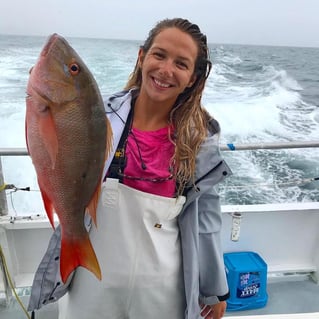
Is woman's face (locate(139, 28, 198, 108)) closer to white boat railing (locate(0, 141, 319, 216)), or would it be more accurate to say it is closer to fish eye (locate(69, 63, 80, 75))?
fish eye (locate(69, 63, 80, 75))

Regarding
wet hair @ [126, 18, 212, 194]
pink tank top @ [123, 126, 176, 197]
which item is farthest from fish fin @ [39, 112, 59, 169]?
wet hair @ [126, 18, 212, 194]

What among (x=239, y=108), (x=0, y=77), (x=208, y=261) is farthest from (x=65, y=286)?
(x=0, y=77)

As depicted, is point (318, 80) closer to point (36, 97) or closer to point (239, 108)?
point (239, 108)

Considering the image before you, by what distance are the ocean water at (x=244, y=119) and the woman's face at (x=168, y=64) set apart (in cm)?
147

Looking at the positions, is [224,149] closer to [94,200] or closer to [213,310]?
[213,310]

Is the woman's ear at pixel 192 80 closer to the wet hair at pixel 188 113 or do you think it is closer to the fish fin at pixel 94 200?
the wet hair at pixel 188 113

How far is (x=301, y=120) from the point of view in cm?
874

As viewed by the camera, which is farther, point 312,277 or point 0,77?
point 0,77

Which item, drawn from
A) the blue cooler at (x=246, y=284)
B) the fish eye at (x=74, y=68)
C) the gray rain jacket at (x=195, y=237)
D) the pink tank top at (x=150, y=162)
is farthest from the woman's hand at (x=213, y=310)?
the fish eye at (x=74, y=68)

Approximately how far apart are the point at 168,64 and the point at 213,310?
1063mm

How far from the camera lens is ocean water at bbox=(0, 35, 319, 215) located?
17.1ft

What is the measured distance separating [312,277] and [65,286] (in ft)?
7.48

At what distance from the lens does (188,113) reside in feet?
5.06

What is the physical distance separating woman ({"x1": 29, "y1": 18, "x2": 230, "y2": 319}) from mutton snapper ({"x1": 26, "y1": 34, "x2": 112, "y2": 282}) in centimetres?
28
